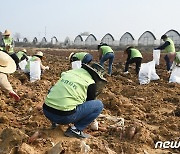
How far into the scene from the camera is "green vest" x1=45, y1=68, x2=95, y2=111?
147 inches

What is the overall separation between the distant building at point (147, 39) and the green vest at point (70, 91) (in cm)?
3262

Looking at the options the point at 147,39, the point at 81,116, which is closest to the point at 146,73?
the point at 81,116

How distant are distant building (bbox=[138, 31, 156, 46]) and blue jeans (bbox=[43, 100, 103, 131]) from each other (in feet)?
106

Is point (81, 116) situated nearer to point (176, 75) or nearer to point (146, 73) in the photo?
point (146, 73)

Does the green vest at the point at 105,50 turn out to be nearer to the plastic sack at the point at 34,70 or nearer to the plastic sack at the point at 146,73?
the plastic sack at the point at 146,73

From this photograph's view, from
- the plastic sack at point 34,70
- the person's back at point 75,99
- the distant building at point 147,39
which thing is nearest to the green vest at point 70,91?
the person's back at point 75,99

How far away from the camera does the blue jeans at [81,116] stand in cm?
387

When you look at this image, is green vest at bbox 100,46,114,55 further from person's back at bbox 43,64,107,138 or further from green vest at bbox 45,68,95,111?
green vest at bbox 45,68,95,111

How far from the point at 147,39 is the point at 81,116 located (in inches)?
1321

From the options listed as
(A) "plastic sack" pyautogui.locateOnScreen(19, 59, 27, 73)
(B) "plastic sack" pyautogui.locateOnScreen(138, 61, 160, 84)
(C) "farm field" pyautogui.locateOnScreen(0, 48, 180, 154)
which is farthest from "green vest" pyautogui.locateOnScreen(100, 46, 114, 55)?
(C) "farm field" pyautogui.locateOnScreen(0, 48, 180, 154)

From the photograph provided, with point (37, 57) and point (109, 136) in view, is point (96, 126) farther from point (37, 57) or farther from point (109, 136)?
point (37, 57)

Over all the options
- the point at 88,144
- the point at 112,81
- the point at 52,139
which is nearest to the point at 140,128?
the point at 88,144

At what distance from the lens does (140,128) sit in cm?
416

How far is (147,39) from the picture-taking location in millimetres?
36469
